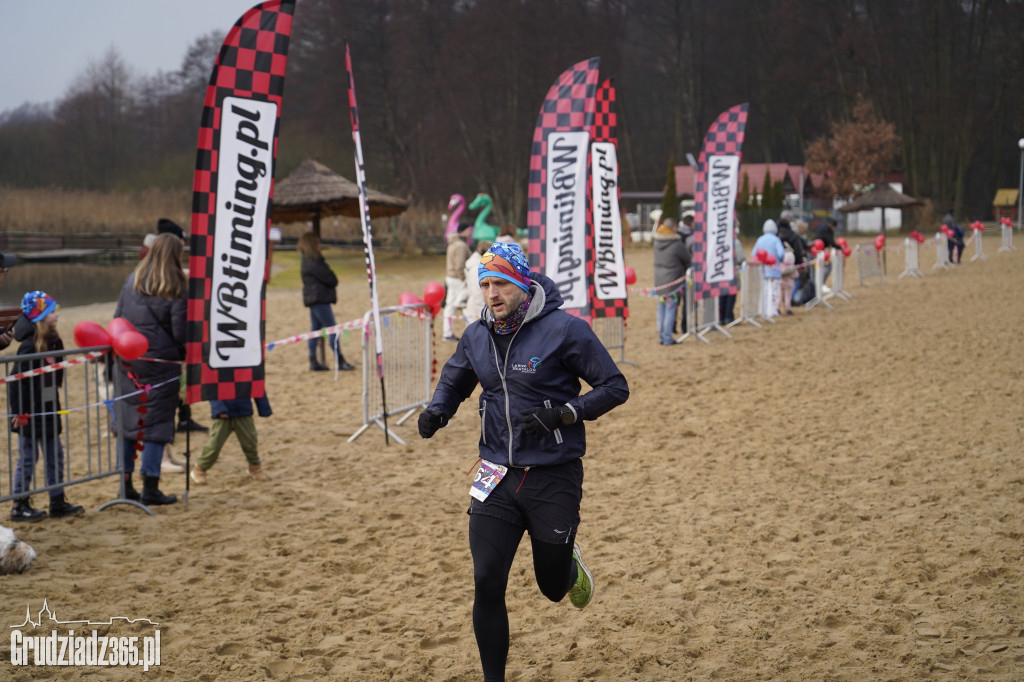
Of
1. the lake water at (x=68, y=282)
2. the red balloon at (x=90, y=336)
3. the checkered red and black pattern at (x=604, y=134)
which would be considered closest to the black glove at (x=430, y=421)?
the red balloon at (x=90, y=336)

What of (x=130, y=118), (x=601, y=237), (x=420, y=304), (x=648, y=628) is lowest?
(x=648, y=628)

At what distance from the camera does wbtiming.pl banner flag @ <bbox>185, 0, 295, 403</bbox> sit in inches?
249

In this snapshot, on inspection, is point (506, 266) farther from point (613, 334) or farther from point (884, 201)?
point (884, 201)

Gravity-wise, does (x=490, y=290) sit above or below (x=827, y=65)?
below

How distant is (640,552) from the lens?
583 centimetres

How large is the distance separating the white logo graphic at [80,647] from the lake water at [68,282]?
19.9 m

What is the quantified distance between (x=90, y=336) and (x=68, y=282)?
26191 millimetres

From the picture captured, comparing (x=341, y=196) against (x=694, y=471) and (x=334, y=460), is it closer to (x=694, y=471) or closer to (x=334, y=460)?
(x=334, y=460)

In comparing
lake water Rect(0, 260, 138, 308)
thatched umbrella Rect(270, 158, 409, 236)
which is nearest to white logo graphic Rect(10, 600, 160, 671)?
thatched umbrella Rect(270, 158, 409, 236)

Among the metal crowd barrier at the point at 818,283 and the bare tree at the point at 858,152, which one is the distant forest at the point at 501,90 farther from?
the metal crowd barrier at the point at 818,283

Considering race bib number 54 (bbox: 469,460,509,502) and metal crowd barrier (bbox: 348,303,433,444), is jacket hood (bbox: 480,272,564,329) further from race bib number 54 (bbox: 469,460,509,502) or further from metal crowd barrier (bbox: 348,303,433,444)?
metal crowd barrier (bbox: 348,303,433,444)

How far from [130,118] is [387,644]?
64.2 m

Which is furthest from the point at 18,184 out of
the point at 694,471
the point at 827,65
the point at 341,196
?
the point at 827,65

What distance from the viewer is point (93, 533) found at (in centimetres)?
622
